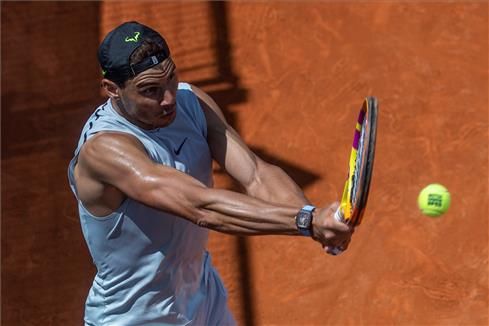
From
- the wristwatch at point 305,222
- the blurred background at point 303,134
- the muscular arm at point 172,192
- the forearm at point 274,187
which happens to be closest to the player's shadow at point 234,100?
the blurred background at point 303,134

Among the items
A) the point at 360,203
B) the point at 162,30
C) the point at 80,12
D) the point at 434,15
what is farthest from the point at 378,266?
the point at 360,203

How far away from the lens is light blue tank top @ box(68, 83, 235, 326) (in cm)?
539

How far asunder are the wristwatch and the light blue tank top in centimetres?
104

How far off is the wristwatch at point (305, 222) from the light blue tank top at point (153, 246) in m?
1.04

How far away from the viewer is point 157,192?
16.0 ft

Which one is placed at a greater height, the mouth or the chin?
the mouth

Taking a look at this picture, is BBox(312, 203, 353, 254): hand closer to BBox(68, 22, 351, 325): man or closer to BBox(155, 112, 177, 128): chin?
BBox(68, 22, 351, 325): man

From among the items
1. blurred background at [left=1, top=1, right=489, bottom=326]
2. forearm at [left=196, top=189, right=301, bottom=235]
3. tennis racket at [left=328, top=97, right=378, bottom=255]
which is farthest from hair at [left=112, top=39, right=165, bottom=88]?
blurred background at [left=1, top=1, right=489, bottom=326]

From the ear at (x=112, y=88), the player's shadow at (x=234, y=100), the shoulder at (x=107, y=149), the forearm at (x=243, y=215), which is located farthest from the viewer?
the player's shadow at (x=234, y=100)

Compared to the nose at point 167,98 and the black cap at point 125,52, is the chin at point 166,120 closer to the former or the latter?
the nose at point 167,98

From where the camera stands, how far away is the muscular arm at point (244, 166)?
17.9 ft

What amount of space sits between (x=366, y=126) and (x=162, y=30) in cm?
612

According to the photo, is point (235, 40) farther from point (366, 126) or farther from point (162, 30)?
point (366, 126)

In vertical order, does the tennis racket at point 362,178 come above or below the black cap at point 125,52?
above
